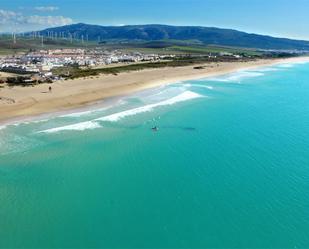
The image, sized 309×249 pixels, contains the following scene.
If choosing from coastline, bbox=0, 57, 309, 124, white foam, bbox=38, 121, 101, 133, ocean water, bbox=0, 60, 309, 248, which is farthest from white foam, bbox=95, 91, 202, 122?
coastline, bbox=0, 57, 309, 124

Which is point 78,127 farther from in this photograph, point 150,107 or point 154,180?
point 154,180

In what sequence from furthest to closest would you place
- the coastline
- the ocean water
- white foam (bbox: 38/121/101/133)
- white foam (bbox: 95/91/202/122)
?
the coastline → white foam (bbox: 95/91/202/122) → white foam (bbox: 38/121/101/133) → the ocean water

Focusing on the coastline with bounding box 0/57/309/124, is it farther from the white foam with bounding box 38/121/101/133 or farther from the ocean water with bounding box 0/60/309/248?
the white foam with bounding box 38/121/101/133

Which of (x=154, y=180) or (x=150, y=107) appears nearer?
(x=154, y=180)

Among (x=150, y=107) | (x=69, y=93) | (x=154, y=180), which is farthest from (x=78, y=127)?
(x=69, y=93)

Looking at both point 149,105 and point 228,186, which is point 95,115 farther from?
point 228,186

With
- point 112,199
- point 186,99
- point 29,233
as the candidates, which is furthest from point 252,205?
point 186,99

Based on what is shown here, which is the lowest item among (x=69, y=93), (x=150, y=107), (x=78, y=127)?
(x=78, y=127)

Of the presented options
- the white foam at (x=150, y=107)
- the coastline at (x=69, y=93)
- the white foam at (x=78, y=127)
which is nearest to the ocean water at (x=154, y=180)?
the white foam at (x=78, y=127)
